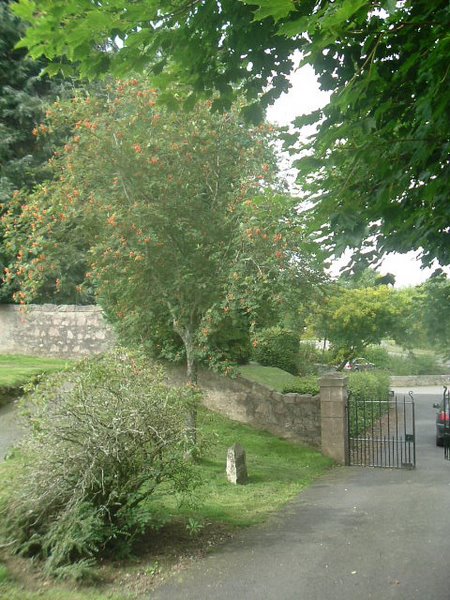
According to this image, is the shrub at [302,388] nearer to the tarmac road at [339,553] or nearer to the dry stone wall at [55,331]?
the tarmac road at [339,553]

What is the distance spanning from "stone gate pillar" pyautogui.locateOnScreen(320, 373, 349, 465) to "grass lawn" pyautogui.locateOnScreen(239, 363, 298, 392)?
1.56 m

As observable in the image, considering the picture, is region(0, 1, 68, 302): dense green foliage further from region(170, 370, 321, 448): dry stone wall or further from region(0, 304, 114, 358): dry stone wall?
region(170, 370, 321, 448): dry stone wall

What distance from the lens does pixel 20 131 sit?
69.8 ft

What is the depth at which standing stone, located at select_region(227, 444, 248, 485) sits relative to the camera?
369 inches

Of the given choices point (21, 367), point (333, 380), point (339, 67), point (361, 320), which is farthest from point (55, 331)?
point (339, 67)

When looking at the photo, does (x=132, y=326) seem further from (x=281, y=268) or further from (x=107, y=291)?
(x=281, y=268)

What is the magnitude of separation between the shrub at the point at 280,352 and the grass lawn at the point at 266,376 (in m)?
2.19

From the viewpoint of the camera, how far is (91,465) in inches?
222

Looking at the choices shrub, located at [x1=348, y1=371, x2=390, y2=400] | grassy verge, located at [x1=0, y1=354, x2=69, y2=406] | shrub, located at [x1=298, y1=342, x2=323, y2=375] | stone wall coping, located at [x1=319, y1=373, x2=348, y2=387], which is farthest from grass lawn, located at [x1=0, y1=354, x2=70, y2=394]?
shrub, located at [x1=348, y1=371, x2=390, y2=400]

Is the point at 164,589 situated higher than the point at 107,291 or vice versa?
the point at 107,291

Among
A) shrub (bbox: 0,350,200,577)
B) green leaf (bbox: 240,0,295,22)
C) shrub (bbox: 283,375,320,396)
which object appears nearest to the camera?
green leaf (bbox: 240,0,295,22)

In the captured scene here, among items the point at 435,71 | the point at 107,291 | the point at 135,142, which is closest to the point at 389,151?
the point at 435,71

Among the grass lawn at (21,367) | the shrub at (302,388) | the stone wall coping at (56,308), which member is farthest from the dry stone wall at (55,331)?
the shrub at (302,388)

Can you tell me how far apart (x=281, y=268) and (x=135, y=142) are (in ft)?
10.9
